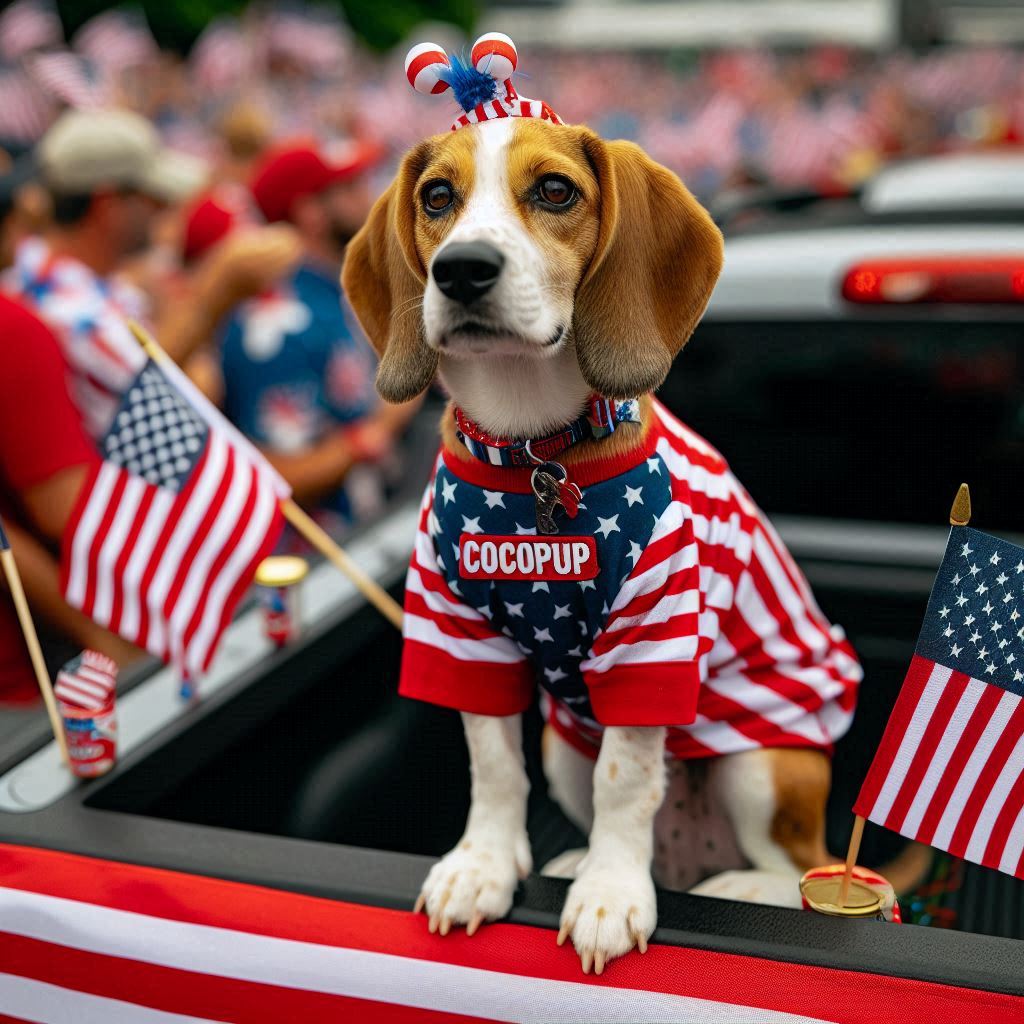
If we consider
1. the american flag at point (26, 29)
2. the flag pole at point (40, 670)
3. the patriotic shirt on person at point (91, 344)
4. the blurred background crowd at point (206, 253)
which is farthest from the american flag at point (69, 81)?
the american flag at point (26, 29)

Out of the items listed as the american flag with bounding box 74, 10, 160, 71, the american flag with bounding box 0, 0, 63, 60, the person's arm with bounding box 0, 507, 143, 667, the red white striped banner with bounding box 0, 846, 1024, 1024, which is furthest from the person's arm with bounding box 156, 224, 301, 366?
the american flag with bounding box 74, 10, 160, 71

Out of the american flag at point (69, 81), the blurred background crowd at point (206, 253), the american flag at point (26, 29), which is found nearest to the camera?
the blurred background crowd at point (206, 253)

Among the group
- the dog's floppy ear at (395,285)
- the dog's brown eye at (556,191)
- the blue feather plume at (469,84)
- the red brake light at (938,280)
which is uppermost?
the blue feather plume at (469,84)

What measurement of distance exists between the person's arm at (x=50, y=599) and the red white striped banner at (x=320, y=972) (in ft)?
3.26

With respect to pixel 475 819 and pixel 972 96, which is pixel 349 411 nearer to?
pixel 475 819

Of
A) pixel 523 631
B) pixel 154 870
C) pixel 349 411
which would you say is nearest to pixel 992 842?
pixel 523 631

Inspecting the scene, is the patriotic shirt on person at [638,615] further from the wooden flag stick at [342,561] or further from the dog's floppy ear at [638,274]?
the wooden flag stick at [342,561]

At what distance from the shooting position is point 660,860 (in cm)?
227

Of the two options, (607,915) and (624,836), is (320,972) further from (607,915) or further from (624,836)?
(624,836)

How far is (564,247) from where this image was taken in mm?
1701

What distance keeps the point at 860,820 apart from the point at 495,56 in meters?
1.15

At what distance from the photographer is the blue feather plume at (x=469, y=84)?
5.71ft

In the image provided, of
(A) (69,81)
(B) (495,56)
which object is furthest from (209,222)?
(B) (495,56)

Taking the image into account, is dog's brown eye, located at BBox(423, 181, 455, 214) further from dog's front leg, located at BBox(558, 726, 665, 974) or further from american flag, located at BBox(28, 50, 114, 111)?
american flag, located at BBox(28, 50, 114, 111)
